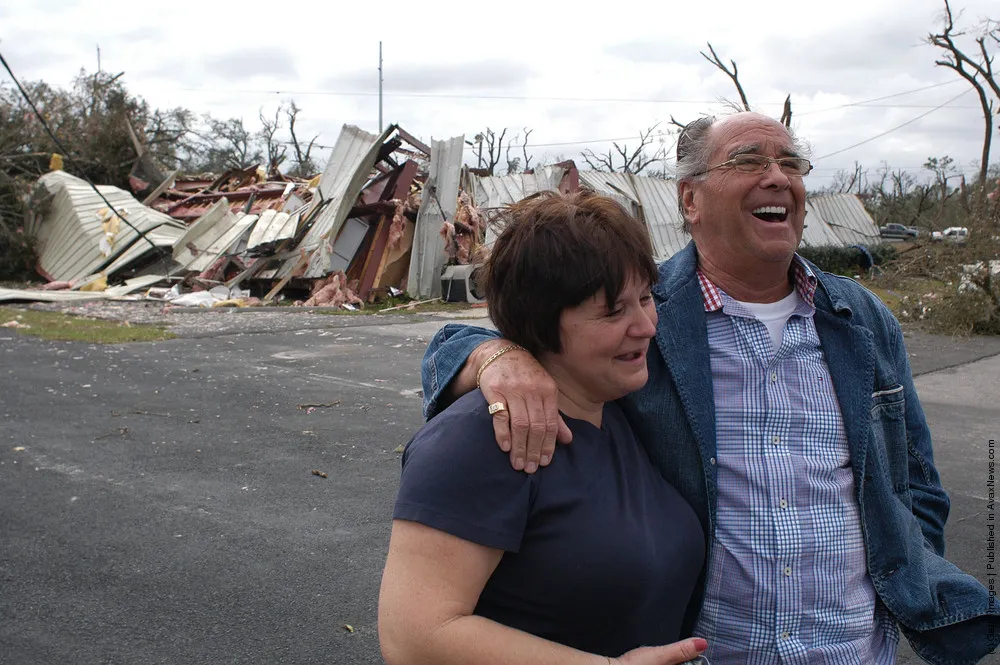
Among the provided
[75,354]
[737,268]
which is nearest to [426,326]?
[75,354]

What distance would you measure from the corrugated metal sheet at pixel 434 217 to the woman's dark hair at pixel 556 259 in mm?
15281

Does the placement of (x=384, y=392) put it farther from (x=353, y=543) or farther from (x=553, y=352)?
(x=553, y=352)

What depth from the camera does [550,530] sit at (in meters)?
1.45

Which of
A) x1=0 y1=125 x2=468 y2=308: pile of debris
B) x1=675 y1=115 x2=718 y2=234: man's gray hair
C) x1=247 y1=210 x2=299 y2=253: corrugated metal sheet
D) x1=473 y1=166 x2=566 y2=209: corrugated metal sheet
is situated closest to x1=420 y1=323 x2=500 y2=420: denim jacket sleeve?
x1=675 y1=115 x2=718 y2=234: man's gray hair

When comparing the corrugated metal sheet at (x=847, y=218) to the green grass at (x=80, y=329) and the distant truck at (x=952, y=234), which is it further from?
the green grass at (x=80, y=329)

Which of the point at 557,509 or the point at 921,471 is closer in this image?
the point at 557,509

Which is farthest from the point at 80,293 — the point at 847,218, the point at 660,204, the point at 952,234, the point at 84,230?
the point at 847,218

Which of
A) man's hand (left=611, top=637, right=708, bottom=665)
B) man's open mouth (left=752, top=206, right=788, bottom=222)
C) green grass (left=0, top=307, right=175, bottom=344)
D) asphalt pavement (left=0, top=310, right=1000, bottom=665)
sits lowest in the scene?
asphalt pavement (left=0, top=310, right=1000, bottom=665)

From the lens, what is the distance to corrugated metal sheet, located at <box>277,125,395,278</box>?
16.8 meters

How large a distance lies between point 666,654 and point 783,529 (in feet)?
1.60

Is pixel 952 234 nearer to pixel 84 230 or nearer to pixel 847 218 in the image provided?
pixel 84 230

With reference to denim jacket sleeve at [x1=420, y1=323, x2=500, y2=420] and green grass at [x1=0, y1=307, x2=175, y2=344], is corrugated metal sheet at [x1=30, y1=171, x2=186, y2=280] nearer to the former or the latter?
green grass at [x1=0, y1=307, x2=175, y2=344]

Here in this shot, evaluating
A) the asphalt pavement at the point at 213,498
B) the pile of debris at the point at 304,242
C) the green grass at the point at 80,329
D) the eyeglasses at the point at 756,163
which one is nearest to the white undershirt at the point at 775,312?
the eyeglasses at the point at 756,163

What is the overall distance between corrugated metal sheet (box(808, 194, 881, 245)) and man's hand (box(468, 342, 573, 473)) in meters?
29.6
